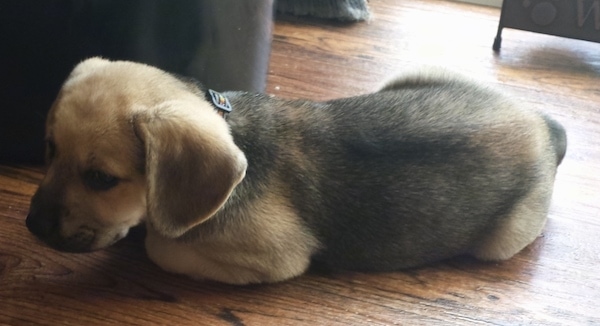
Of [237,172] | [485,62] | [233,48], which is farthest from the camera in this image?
[485,62]

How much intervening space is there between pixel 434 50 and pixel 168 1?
1.76 meters

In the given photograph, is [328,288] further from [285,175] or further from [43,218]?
[43,218]

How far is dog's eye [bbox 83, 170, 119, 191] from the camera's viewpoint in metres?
1.51

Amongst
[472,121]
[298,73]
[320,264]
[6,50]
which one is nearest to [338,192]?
[320,264]

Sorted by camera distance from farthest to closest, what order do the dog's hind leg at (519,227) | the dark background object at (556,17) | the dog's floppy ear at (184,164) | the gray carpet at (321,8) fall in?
the gray carpet at (321,8) → the dark background object at (556,17) → the dog's hind leg at (519,227) → the dog's floppy ear at (184,164)

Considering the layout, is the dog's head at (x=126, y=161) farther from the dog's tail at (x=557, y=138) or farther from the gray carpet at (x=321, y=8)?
the gray carpet at (x=321, y=8)

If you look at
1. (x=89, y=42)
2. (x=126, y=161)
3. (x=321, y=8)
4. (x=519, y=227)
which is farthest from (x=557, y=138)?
(x=321, y=8)

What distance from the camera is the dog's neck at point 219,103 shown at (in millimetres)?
1679

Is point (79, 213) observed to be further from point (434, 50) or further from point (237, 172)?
point (434, 50)

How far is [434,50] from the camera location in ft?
11.2

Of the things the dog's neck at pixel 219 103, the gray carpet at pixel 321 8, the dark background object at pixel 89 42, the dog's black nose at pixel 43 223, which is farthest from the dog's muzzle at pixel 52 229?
the gray carpet at pixel 321 8

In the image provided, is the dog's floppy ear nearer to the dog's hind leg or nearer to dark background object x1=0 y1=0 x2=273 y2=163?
dark background object x1=0 y1=0 x2=273 y2=163

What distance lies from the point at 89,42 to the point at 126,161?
1.95ft

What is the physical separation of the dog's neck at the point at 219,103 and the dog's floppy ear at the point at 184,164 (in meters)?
0.14
